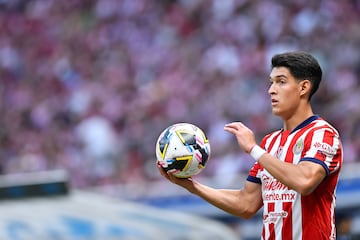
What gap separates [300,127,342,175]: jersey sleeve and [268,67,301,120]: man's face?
0.63 feet

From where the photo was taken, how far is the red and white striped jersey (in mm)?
5379

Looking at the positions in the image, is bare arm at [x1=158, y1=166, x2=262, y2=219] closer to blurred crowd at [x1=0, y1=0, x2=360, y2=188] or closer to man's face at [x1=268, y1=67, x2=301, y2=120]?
man's face at [x1=268, y1=67, x2=301, y2=120]

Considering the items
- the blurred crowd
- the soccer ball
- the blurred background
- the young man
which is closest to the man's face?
the young man

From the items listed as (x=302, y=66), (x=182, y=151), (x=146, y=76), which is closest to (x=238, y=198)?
(x=182, y=151)

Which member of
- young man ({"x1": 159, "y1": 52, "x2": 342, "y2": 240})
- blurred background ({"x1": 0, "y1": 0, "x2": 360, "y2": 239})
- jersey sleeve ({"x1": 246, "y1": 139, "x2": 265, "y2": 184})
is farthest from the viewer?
blurred background ({"x1": 0, "y1": 0, "x2": 360, "y2": 239})

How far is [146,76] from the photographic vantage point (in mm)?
16953

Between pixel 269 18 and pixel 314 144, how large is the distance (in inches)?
387

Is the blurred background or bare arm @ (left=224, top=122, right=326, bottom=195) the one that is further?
the blurred background

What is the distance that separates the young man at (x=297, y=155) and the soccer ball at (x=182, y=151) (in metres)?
0.37

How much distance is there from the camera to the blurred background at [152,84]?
1317 cm

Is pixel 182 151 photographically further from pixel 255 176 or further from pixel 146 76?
pixel 146 76

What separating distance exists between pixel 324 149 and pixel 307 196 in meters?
0.27

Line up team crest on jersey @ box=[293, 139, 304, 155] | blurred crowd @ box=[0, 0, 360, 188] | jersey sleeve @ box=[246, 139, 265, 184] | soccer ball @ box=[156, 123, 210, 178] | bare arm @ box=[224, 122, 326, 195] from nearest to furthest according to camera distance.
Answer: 1. bare arm @ box=[224, 122, 326, 195]
2. team crest on jersey @ box=[293, 139, 304, 155]
3. soccer ball @ box=[156, 123, 210, 178]
4. jersey sleeve @ box=[246, 139, 265, 184]
5. blurred crowd @ box=[0, 0, 360, 188]

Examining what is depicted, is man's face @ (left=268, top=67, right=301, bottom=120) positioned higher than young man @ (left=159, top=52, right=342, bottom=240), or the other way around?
man's face @ (left=268, top=67, right=301, bottom=120)
